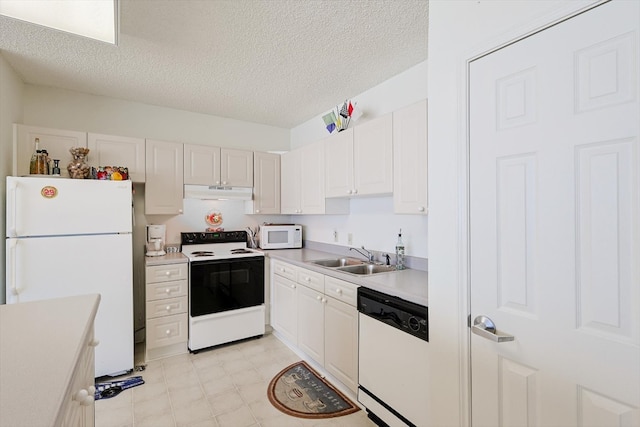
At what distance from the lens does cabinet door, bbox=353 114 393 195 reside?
227 centimetres

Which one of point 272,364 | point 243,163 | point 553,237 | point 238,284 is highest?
point 243,163

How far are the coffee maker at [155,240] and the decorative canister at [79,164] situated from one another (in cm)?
78

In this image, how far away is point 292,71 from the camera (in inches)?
101

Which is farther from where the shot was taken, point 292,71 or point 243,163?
point 243,163

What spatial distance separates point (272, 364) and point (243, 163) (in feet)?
7.32

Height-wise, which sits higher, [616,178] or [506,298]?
[616,178]

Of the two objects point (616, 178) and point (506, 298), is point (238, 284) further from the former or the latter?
point (616, 178)

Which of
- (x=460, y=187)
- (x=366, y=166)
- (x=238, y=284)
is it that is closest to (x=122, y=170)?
(x=238, y=284)

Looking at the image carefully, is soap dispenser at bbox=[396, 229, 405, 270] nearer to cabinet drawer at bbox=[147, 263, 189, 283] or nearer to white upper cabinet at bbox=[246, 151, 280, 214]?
white upper cabinet at bbox=[246, 151, 280, 214]

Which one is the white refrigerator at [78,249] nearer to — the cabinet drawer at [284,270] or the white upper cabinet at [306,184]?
the cabinet drawer at [284,270]

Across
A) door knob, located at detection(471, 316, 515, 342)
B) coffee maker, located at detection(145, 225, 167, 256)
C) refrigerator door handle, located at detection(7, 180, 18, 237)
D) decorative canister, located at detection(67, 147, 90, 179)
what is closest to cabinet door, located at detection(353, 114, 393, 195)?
door knob, located at detection(471, 316, 515, 342)

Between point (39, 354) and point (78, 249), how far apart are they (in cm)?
192

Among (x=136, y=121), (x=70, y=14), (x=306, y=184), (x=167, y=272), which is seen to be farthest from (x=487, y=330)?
(x=136, y=121)

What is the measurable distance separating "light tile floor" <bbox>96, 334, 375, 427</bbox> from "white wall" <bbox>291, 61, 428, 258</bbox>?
1.30 metres
